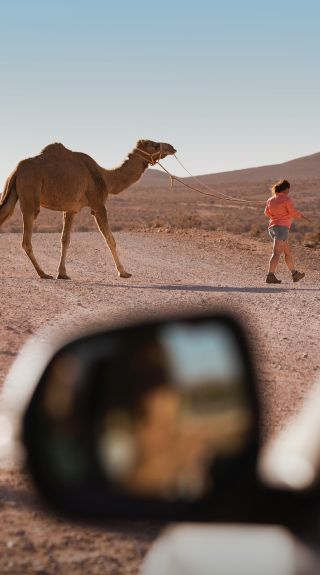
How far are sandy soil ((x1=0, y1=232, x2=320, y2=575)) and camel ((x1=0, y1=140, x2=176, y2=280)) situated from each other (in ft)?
2.85

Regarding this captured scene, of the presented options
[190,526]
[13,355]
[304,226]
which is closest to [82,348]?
[190,526]

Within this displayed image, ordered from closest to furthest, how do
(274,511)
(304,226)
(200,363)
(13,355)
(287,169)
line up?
(274,511) → (200,363) → (13,355) → (304,226) → (287,169)

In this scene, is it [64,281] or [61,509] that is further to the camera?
[64,281]

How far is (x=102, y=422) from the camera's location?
229cm

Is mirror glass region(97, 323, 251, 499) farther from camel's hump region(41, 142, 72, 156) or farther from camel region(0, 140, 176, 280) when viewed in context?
camel's hump region(41, 142, 72, 156)

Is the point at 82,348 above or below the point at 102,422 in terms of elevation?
above

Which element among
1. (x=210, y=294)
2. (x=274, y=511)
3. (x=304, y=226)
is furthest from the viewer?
(x=304, y=226)

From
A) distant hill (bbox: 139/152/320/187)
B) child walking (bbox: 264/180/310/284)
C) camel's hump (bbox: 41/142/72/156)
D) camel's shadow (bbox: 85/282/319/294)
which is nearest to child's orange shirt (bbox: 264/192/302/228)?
child walking (bbox: 264/180/310/284)

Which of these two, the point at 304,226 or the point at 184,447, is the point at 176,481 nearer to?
the point at 184,447

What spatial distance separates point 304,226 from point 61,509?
39.4 meters

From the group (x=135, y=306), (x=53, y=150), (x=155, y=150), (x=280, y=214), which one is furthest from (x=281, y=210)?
(x=135, y=306)

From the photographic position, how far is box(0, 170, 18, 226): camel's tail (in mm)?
15719

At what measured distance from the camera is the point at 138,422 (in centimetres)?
228

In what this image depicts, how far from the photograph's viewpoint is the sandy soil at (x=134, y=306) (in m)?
3.58
